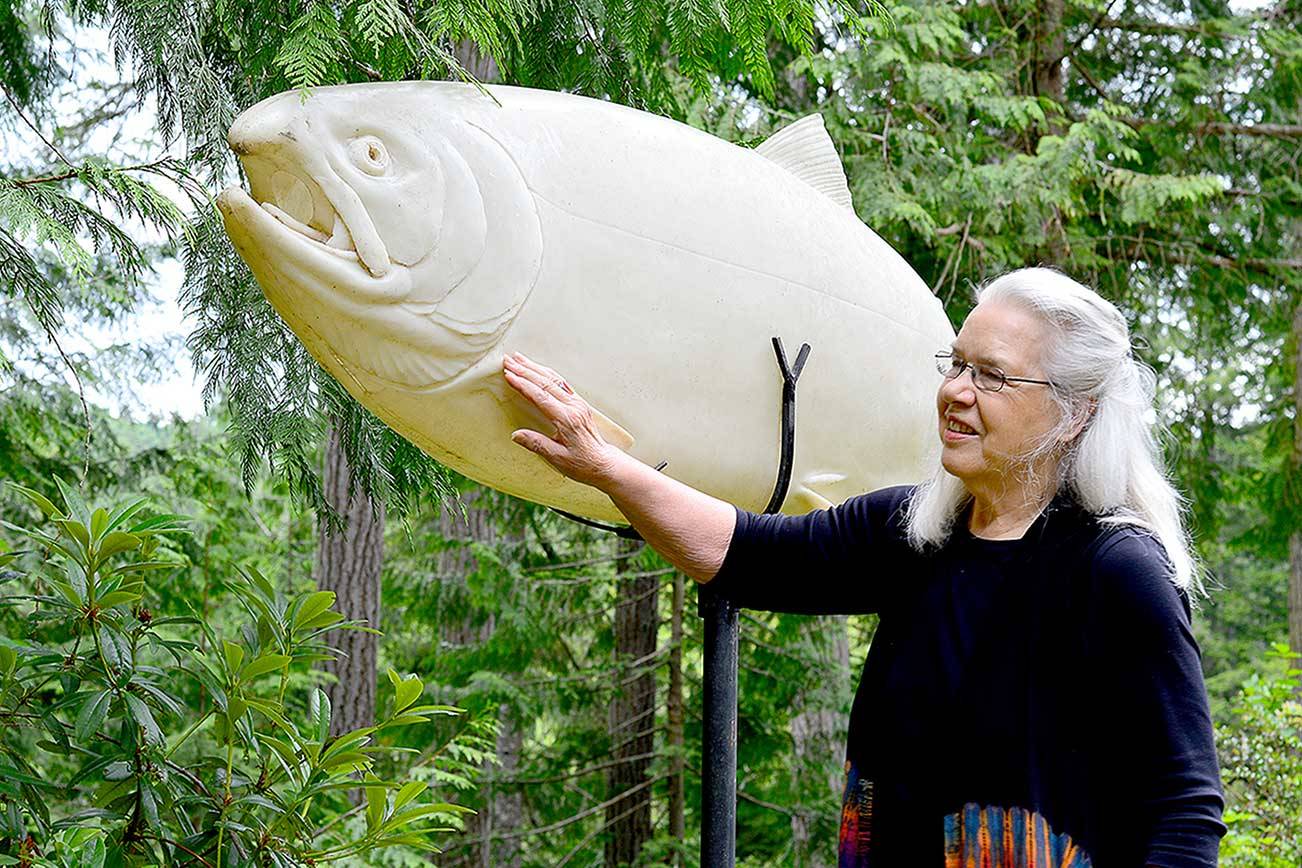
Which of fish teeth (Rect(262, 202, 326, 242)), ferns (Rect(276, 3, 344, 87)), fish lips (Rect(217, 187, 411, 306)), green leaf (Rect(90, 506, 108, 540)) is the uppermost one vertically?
ferns (Rect(276, 3, 344, 87))

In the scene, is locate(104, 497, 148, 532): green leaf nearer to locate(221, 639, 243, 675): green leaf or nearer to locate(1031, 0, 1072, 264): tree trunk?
locate(221, 639, 243, 675): green leaf

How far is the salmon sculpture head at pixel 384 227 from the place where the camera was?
169cm

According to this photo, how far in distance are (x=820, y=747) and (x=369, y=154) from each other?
5.02 meters

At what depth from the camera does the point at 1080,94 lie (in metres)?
7.79

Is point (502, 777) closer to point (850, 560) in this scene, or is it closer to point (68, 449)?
point (68, 449)

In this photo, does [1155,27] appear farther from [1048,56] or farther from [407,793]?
[407,793]

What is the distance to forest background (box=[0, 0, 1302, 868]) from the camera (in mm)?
2049

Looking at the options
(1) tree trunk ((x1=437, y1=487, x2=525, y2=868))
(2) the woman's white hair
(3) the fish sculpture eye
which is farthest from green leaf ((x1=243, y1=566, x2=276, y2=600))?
(1) tree trunk ((x1=437, y1=487, x2=525, y2=868))

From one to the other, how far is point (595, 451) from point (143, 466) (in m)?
4.31

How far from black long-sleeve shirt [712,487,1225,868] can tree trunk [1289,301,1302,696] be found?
6939mm

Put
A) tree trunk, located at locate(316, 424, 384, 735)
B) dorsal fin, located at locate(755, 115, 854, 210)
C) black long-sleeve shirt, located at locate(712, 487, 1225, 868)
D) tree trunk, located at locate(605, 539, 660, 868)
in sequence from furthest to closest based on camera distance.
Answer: tree trunk, located at locate(605, 539, 660, 868) < tree trunk, located at locate(316, 424, 384, 735) < dorsal fin, located at locate(755, 115, 854, 210) < black long-sleeve shirt, located at locate(712, 487, 1225, 868)

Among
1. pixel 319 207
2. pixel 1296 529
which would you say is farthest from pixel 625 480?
pixel 1296 529

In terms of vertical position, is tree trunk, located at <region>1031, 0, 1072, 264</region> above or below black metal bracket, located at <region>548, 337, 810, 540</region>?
above

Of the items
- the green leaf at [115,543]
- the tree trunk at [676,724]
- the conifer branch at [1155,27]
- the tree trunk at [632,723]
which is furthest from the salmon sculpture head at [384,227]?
the conifer branch at [1155,27]
